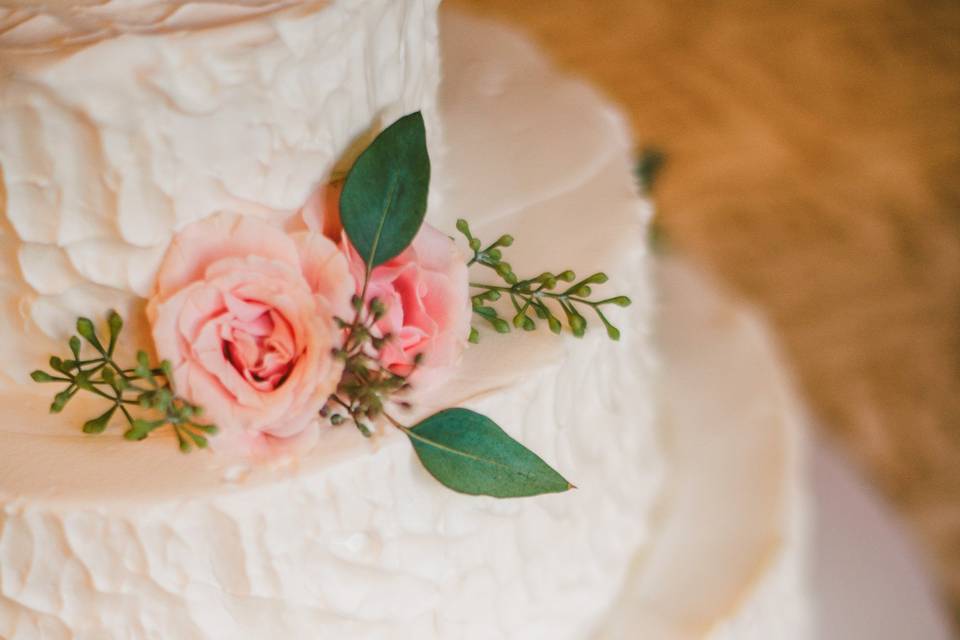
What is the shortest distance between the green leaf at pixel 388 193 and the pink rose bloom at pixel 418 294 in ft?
0.05

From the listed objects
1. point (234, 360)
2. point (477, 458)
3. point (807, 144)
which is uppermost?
point (234, 360)

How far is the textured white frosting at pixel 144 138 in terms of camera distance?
84 cm

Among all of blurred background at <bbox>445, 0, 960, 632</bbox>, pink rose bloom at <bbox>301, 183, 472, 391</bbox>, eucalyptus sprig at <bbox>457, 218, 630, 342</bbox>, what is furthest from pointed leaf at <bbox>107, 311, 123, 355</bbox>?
blurred background at <bbox>445, 0, 960, 632</bbox>

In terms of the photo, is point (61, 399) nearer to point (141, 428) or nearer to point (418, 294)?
point (141, 428)

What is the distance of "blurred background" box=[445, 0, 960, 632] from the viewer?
3312 mm

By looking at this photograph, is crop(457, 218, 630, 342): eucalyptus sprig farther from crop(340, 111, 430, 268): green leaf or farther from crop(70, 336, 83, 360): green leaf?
crop(70, 336, 83, 360): green leaf

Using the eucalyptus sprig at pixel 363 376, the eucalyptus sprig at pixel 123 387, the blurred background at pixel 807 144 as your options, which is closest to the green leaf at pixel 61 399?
the eucalyptus sprig at pixel 123 387

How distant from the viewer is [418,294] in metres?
0.94

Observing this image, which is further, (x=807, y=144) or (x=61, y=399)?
(x=807, y=144)

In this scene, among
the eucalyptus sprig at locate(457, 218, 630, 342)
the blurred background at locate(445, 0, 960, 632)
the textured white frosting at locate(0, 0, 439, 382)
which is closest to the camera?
the textured white frosting at locate(0, 0, 439, 382)

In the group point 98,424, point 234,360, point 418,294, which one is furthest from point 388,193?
point 98,424

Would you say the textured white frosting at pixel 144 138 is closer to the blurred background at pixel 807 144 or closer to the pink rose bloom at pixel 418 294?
the pink rose bloom at pixel 418 294

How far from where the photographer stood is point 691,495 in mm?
1492

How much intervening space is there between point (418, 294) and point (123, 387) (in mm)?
256
